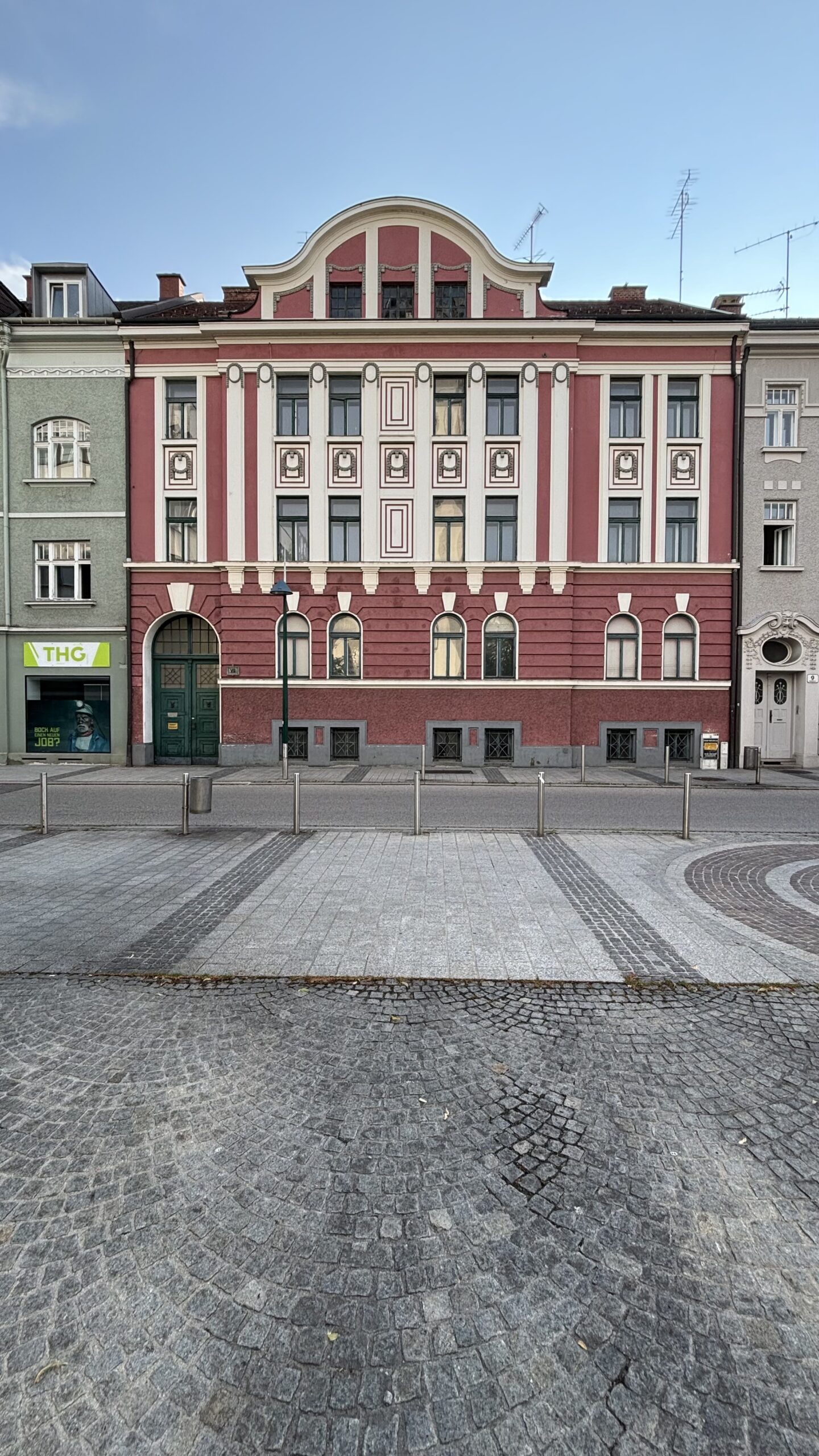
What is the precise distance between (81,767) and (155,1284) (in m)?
19.8

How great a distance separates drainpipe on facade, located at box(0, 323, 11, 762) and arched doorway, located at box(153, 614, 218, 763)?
15.6ft

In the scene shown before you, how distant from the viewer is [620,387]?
20.3 meters

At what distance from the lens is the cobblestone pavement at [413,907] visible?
5148mm

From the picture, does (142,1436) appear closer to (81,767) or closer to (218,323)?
(81,767)

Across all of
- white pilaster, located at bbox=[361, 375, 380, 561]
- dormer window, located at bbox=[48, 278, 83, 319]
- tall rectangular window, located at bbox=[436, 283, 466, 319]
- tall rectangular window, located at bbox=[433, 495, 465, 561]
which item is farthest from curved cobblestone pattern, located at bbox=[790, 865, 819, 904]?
dormer window, located at bbox=[48, 278, 83, 319]

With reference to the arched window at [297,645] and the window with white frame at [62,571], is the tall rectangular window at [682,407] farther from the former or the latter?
the window with white frame at [62,571]

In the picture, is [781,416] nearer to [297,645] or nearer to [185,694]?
[297,645]

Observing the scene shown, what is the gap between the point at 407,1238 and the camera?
2453mm

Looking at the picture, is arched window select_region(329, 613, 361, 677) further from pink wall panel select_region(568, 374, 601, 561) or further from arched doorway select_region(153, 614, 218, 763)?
pink wall panel select_region(568, 374, 601, 561)

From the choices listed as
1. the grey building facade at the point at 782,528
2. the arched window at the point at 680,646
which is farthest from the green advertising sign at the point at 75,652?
the grey building facade at the point at 782,528

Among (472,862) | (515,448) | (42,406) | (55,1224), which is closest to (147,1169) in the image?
(55,1224)

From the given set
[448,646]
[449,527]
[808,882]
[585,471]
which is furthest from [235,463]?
[808,882]

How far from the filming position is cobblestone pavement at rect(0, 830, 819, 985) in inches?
203

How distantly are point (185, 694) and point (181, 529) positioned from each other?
18.1 ft
